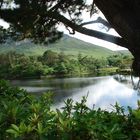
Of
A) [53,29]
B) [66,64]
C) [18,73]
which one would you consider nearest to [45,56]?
[66,64]

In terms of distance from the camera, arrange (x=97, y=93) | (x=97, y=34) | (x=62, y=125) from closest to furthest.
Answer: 1. (x=62, y=125)
2. (x=97, y=34)
3. (x=97, y=93)

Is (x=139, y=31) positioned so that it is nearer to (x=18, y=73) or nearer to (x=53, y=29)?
(x=53, y=29)

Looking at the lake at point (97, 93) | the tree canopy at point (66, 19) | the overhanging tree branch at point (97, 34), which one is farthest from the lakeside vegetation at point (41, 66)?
the overhanging tree branch at point (97, 34)

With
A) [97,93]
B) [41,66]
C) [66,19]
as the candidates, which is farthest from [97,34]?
[41,66]

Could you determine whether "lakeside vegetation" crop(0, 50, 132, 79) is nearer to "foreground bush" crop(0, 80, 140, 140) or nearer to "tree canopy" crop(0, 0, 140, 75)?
"tree canopy" crop(0, 0, 140, 75)

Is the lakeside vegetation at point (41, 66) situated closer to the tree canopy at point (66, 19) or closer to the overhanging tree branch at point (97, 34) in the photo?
the tree canopy at point (66, 19)

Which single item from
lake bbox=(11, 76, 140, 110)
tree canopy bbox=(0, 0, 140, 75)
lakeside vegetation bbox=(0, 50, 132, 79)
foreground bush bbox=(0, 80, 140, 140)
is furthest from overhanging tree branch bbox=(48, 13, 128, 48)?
lakeside vegetation bbox=(0, 50, 132, 79)

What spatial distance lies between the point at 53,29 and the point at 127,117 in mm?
2665

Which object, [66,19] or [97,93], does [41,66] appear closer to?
[97,93]

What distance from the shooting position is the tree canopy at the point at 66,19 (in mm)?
3881

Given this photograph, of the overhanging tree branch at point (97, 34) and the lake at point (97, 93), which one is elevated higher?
the overhanging tree branch at point (97, 34)

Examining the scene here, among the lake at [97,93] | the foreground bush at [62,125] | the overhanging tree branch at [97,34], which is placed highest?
the overhanging tree branch at [97,34]

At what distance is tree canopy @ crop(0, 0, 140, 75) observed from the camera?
3.88 meters

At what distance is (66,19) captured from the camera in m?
4.73
